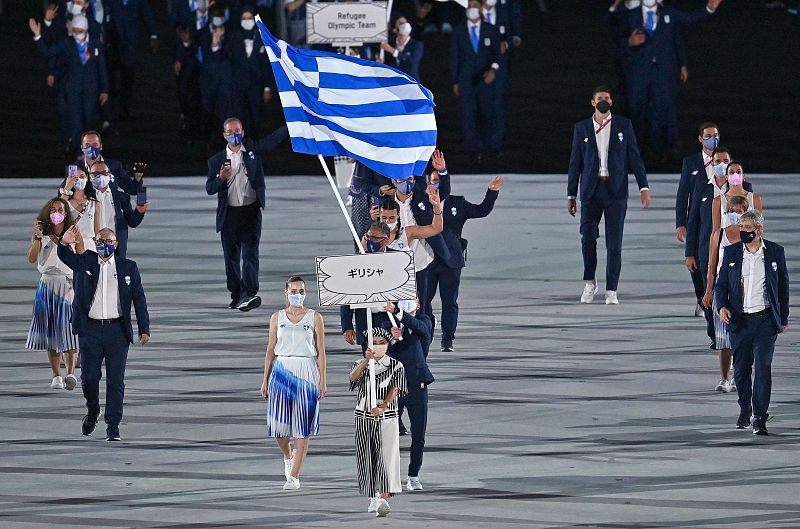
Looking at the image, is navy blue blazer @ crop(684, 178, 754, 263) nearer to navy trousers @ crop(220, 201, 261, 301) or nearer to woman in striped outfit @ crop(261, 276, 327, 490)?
navy trousers @ crop(220, 201, 261, 301)

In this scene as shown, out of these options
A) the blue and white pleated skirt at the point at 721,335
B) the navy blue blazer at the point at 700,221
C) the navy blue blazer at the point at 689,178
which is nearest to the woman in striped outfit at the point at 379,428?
the blue and white pleated skirt at the point at 721,335

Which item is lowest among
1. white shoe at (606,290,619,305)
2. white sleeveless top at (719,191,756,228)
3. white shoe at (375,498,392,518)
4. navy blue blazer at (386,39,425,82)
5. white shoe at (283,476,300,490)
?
white shoe at (606,290,619,305)

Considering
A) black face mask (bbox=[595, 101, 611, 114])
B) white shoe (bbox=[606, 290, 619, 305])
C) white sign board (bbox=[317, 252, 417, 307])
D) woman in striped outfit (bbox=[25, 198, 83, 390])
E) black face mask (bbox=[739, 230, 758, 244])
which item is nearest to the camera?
white sign board (bbox=[317, 252, 417, 307])

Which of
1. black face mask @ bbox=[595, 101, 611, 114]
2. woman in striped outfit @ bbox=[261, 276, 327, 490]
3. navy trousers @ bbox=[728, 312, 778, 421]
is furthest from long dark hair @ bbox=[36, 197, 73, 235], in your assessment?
black face mask @ bbox=[595, 101, 611, 114]

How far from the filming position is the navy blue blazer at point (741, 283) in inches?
573

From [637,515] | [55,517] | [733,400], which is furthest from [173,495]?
[733,400]

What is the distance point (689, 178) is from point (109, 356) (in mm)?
5470

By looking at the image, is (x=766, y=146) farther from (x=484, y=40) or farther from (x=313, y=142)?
(x=313, y=142)

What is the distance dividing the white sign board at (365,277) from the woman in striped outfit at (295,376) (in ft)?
2.15

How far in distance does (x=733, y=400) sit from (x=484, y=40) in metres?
10.6

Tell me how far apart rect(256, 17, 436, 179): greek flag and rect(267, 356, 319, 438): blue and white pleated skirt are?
1557mm

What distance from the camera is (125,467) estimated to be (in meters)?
14.1

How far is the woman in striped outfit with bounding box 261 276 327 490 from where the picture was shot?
527 inches

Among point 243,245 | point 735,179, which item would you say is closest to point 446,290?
point 735,179
